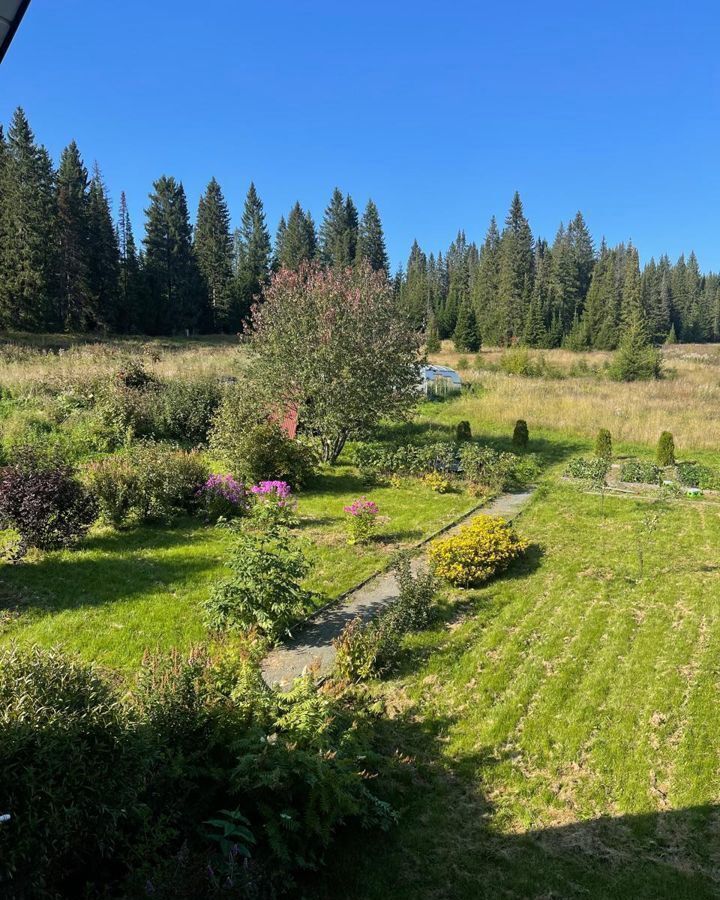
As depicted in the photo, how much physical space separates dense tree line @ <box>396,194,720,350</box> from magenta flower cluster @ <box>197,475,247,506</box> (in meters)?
37.0

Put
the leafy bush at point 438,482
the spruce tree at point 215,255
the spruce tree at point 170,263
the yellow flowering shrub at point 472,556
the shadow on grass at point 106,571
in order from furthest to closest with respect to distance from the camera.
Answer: the spruce tree at point 215,255 → the spruce tree at point 170,263 → the leafy bush at point 438,482 → the yellow flowering shrub at point 472,556 → the shadow on grass at point 106,571

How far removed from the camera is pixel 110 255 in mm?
44438

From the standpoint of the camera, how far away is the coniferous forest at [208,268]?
3766cm

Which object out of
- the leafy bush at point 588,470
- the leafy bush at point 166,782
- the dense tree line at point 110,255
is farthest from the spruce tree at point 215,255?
the leafy bush at point 166,782

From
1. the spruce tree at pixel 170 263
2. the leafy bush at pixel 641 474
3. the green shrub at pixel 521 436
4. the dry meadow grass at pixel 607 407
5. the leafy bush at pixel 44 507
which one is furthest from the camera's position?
the spruce tree at pixel 170 263

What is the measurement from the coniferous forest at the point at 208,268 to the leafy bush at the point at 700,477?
8634mm

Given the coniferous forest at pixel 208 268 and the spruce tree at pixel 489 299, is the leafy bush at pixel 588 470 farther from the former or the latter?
the spruce tree at pixel 489 299

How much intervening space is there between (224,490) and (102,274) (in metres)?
40.7

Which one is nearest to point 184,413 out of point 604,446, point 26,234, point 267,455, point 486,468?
point 267,455

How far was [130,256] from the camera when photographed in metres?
50.2

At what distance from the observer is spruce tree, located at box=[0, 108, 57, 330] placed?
3669cm

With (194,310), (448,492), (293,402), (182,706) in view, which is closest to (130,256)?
(194,310)

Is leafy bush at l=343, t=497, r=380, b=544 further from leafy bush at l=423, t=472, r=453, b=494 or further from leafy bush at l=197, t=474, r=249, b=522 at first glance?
leafy bush at l=423, t=472, r=453, b=494

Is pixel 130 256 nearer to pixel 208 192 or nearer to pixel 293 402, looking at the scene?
pixel 208 192
